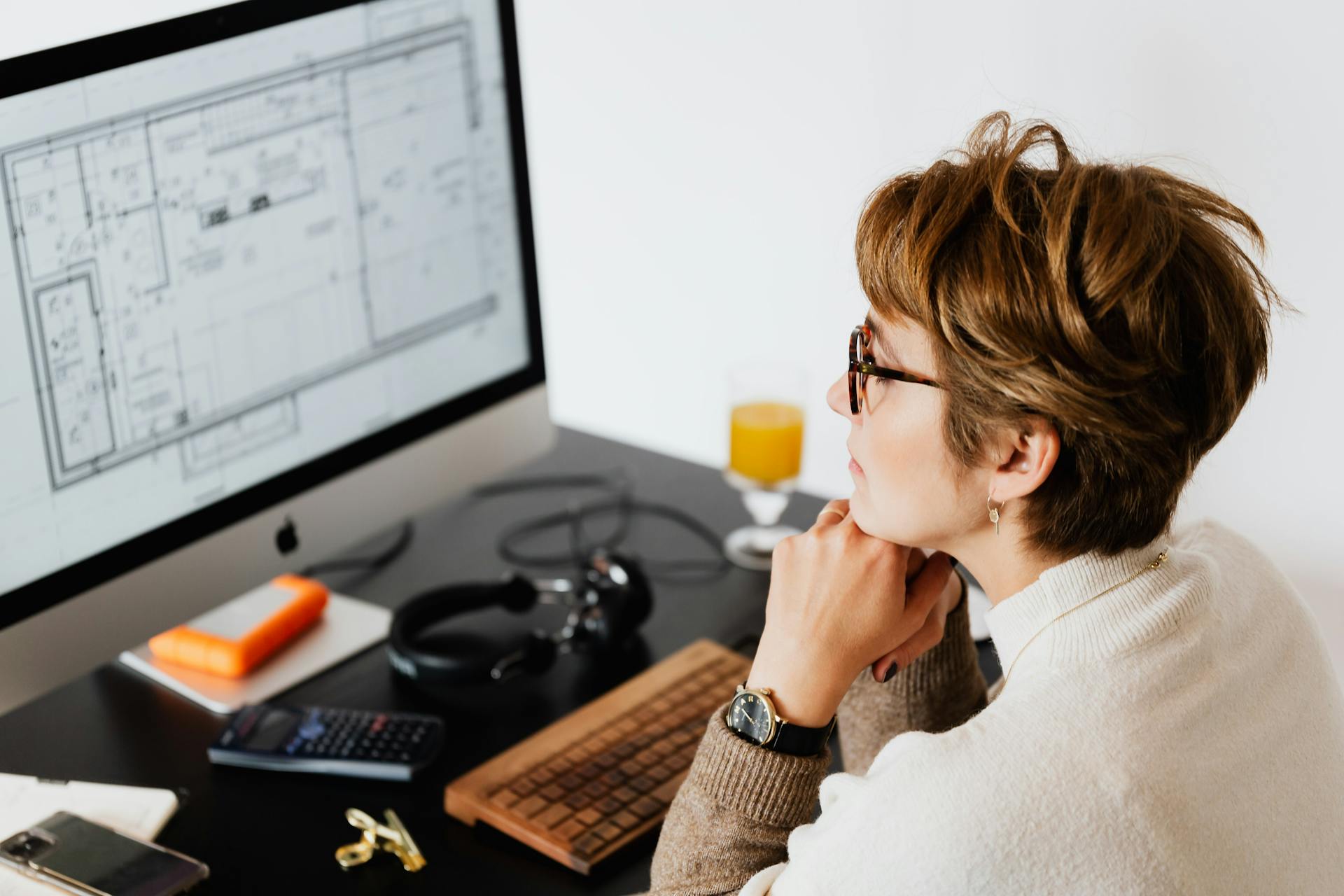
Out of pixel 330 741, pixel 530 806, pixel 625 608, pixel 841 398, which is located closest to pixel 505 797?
pixel 530 806

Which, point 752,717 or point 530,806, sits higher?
point 752,717

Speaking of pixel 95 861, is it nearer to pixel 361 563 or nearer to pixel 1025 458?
pixel 361 563

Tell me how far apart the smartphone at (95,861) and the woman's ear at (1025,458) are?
64cm

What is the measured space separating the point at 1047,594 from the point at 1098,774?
17 centimetres

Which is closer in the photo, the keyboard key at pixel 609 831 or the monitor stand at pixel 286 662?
the keyboard key at pixel 609 831

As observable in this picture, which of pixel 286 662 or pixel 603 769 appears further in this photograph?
pixel 286 662

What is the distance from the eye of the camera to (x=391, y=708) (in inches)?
48.7

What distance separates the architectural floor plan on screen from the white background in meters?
0.12

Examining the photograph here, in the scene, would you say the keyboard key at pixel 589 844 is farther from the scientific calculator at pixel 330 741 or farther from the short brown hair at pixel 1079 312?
the short brown hair at pixel 1079 312

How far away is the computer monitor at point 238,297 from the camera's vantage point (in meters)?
1.02

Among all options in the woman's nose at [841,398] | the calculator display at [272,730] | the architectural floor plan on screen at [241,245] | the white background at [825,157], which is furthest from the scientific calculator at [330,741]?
the white background at [825,157]

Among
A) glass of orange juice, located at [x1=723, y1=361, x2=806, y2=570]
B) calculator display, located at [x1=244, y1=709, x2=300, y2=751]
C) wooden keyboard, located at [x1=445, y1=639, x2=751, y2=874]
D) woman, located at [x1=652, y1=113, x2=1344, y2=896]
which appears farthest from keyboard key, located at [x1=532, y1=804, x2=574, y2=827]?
glass of orange juice, located at [x1=723, y1=361, x2=806, y2=570]

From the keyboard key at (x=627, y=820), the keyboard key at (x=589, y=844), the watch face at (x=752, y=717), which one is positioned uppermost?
the watch face at (x=752, y=717)

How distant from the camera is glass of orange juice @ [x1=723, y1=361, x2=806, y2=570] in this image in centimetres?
152
